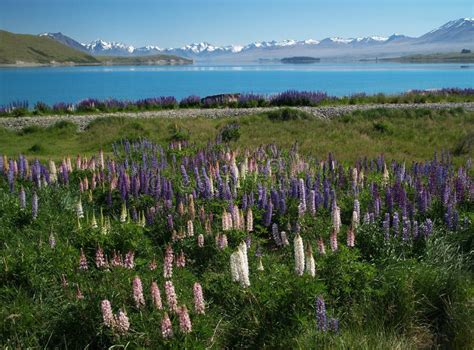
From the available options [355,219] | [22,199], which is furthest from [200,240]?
[22,199]

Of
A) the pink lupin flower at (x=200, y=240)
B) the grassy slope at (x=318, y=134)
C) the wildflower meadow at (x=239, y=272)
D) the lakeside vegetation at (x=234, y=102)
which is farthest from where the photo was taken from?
the lakeside vegetation at (x=234, y=102)

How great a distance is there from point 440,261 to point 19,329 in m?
5.30

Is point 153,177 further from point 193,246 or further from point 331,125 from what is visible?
point 331,125

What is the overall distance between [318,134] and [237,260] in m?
15.1

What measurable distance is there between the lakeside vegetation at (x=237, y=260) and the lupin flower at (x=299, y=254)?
1.0 inches

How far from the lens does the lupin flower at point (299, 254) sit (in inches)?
234

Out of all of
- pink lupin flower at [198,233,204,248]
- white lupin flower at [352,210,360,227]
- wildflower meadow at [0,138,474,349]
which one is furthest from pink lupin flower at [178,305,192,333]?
white lupin flower at [352,210,360,227]

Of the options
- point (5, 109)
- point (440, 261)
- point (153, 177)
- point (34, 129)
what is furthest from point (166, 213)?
point (5, 109)

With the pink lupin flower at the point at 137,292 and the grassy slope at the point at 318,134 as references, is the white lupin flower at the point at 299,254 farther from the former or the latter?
the grassy slope at the point at 318,134

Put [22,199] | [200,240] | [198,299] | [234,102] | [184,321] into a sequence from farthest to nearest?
[234,102] → [22,199] → [200,240] → [198,299] → [184,321]

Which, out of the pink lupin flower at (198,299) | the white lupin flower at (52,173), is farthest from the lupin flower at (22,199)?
the pink lupin flower at (198,299)

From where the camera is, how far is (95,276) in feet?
22.4

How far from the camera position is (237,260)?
5.97m

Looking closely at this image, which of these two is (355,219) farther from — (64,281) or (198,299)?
(64,281)
